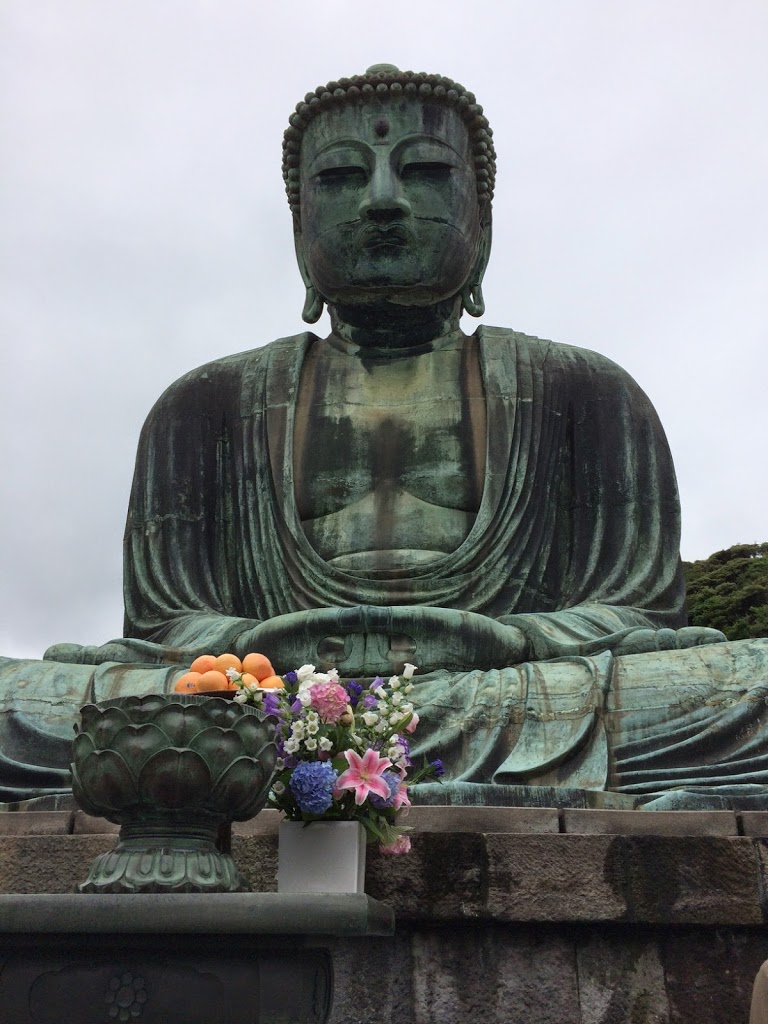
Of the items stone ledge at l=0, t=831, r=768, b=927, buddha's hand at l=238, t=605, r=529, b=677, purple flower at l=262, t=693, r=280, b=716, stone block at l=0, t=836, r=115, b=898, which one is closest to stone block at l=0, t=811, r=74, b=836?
stone block at l=0, t=836, r=115, b=898

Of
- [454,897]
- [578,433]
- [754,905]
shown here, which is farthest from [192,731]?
[578,433]

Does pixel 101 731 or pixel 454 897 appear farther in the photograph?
pixel 454 897

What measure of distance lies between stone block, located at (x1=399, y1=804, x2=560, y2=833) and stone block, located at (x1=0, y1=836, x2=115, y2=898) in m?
1.10

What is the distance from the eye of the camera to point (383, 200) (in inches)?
332

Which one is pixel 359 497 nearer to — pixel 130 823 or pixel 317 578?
pixel 317 578

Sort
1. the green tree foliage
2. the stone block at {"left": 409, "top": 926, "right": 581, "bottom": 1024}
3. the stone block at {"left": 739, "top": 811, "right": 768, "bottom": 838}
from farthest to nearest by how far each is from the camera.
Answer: the green tree foliage → the stone block at {"left": 739, "top": 811, "right": 768, "bottom": 838} → the stone block at {"left": 409, "top": 926, "right": 581, "bottom": 1024}

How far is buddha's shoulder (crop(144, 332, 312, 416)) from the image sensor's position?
8.84 metres

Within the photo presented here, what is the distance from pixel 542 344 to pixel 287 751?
15.1ft

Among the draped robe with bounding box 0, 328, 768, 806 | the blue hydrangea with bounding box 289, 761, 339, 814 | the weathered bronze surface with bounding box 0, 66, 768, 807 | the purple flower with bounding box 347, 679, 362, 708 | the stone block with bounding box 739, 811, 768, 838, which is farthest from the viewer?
the weathered bronze surface with bounding box 0, 66, 768, 807

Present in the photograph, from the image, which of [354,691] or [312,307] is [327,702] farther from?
[312,307]

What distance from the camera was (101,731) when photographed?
14.9ft

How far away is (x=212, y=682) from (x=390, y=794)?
0.73m

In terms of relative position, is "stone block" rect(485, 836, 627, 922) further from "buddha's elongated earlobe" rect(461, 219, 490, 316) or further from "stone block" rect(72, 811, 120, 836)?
"buddha's elongated earlobe" rect(461, 219, 490, 316)

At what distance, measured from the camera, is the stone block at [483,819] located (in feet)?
18.0
